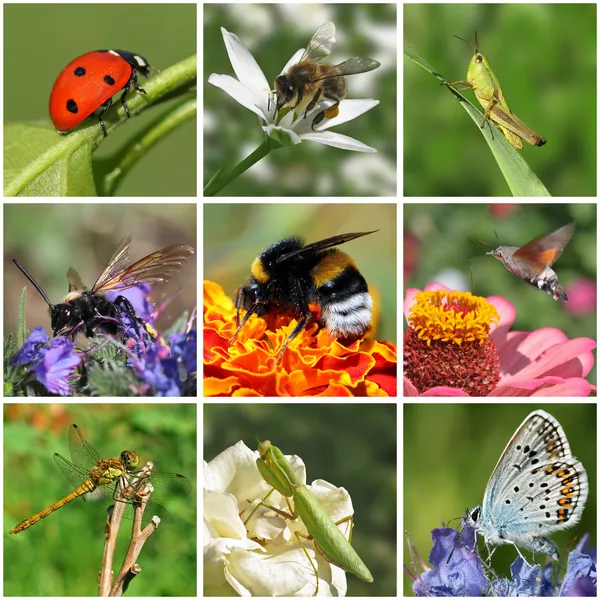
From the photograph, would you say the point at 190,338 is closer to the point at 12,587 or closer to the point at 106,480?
the point at 106,480

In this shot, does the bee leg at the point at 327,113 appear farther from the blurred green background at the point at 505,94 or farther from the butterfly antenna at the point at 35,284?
the butterfly antenna at the point at 35,284

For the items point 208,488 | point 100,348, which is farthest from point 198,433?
point 100,348

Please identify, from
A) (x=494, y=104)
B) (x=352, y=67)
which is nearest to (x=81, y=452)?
(x=352, y=67)

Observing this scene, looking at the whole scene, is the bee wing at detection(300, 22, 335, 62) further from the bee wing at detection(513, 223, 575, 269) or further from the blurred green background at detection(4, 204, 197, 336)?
the bee wing at detection(513, 223, 575, 269)

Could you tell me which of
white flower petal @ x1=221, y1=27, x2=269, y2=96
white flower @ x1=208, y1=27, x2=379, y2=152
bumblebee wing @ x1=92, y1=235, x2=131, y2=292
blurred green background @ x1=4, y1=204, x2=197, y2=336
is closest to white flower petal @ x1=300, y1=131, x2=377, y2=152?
white flower @ x1=208, y1=27, x2=379, y2=152

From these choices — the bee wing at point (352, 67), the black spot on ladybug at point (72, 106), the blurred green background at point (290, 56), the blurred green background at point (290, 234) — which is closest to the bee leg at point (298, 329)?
the blurred green background at point (290, 234)

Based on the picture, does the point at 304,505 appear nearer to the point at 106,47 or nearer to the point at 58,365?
the point at 58,365
